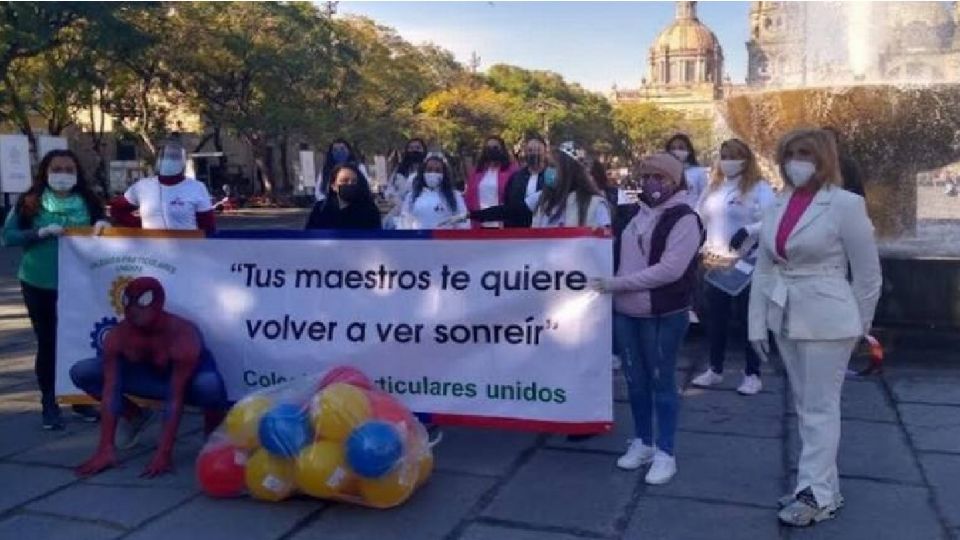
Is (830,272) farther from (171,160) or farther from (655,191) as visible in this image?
(171,160)

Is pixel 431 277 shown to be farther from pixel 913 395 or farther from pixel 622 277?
pixel 913 395

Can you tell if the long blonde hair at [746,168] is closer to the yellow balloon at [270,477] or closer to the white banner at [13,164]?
the yellow balloon at [270,477]

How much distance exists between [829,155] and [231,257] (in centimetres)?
329

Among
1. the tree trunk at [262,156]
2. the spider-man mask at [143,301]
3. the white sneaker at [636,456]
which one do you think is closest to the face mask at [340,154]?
the spider-man mask at [143,301]

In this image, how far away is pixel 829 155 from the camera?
425 cm

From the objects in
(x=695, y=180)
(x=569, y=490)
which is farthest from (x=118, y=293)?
(x=695, y=180)

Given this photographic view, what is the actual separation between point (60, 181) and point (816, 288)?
174 inches

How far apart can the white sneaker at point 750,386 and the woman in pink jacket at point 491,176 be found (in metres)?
2.79

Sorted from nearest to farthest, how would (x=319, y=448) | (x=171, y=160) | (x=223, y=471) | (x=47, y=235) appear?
(x=319, y=448) < (x=223, y=471) < (x=47, y=235) < (x=171, y=160)

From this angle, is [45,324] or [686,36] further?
[686,36]

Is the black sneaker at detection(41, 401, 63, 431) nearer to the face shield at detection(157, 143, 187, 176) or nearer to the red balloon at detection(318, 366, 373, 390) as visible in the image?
the face shield at detection(157, 143, 187, 176)

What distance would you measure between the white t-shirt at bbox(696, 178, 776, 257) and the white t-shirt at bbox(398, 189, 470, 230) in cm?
200

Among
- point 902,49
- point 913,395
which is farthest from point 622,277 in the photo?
point 902,49

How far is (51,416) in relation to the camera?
6.14 m
